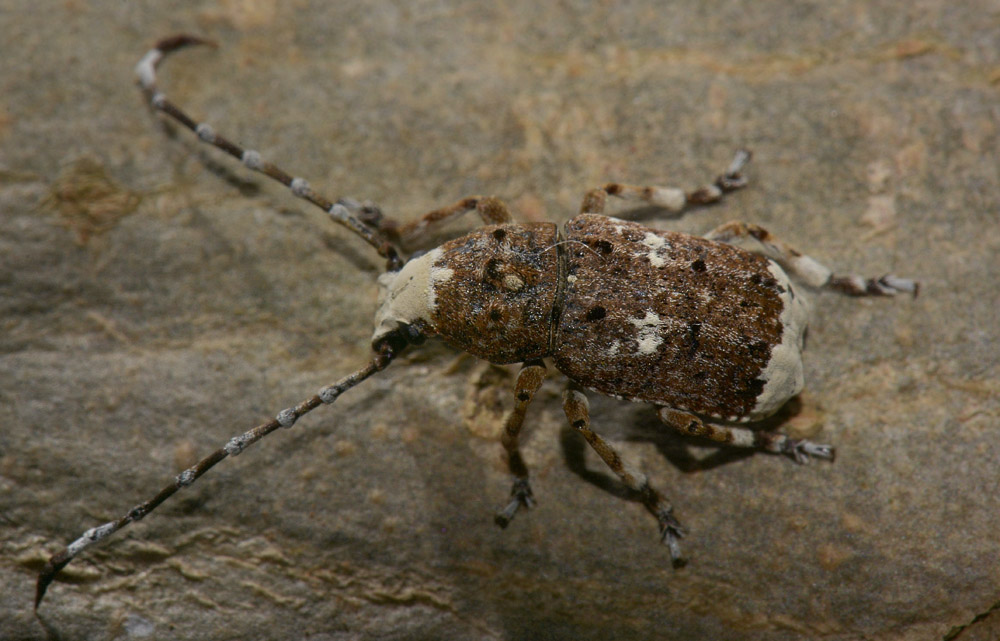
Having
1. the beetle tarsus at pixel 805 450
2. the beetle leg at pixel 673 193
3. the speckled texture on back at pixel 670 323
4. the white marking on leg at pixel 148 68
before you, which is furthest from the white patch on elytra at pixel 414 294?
the white marking on leg at pixel 148 68

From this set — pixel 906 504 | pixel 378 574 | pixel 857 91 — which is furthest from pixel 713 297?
pixel 378 574

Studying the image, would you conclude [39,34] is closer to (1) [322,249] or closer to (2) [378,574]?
(1) [322,249]

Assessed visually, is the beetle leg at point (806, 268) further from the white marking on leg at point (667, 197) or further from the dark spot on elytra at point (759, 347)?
the dark spot on elytra at point (759, 347)

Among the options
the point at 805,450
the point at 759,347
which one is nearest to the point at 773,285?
the point at 759,347

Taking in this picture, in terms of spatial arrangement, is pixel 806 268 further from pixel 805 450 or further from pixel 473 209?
pixel 473 209

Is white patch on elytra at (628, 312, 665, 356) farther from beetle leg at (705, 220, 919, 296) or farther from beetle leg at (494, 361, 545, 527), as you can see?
beetle leg at (705, 220, 919, 296)

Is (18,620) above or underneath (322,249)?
underneath
